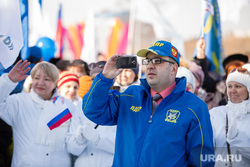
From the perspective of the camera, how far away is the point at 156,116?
2.75 meters

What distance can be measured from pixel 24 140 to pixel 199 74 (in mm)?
2749

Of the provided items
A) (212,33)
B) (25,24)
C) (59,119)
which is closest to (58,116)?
(59,119)

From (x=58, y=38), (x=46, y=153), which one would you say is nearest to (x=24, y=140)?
(x=46, y=153)

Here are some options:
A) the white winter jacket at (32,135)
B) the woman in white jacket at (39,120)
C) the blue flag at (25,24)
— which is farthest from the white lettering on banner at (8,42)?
the blue flag at (25,24)

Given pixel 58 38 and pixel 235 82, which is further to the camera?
pixel 58 38

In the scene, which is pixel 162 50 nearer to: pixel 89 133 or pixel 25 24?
pixel 89 133

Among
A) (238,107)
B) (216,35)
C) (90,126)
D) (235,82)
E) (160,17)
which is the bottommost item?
(90,126)

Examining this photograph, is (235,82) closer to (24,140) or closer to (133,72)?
(133,72)

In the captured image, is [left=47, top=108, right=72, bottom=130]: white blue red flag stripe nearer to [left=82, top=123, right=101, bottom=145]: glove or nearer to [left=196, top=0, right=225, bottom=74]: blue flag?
[left=82, top=123, right=101, bottom=145]: glove

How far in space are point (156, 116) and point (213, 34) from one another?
152 inches

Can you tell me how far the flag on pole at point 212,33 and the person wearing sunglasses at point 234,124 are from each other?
6.72 feet

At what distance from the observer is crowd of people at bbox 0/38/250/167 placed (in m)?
2.69

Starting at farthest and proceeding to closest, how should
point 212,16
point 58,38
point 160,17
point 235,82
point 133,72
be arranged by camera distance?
point 58,38, point 160,17, point 212,16, point 133,72, point 235,82

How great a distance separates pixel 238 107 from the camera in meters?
3.79
